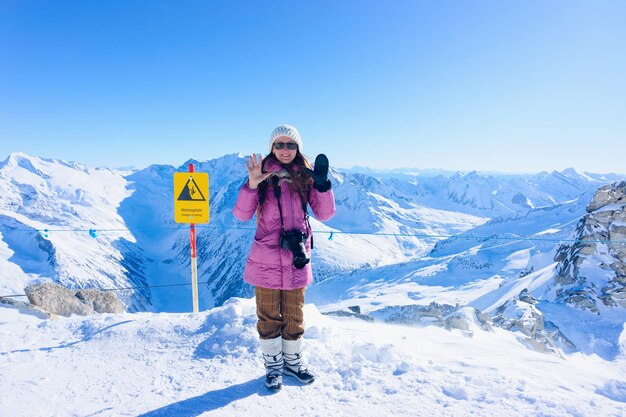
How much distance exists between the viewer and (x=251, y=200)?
429 centimetres

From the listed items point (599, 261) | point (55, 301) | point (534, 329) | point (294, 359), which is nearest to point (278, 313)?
point (294, 359)

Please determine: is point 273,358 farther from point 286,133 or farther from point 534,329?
point 534,329

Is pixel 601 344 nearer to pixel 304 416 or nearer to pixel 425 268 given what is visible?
pixel 304 416

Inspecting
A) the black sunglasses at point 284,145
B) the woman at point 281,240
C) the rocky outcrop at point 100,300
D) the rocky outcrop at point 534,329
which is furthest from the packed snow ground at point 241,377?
the rocky outcrop at point 534,329

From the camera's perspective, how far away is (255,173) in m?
4.17

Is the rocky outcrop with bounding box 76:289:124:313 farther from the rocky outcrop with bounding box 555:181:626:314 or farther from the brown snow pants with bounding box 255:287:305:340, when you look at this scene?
the rocky outcrop with bounding box 555:181:626:314

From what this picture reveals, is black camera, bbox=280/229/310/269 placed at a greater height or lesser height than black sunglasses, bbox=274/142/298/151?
lesser

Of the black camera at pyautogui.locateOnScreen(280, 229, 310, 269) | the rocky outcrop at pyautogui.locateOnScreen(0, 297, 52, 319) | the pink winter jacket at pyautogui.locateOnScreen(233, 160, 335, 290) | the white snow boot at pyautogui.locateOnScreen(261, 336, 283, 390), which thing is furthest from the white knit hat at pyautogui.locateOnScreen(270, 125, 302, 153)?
the rocky outcrop at pyautogui.locateOnScreen(0, 297, 52, 319)

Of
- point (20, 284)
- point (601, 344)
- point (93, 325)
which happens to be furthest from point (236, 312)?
point (20, 284)

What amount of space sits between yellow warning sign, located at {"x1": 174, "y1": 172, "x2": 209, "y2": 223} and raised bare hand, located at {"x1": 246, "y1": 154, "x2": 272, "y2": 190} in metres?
3.69

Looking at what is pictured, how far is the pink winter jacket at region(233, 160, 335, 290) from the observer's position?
4324 millimetres

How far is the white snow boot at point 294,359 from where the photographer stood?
4.45 m

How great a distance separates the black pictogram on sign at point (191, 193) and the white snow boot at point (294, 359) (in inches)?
169

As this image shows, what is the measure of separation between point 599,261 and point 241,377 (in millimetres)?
30617
